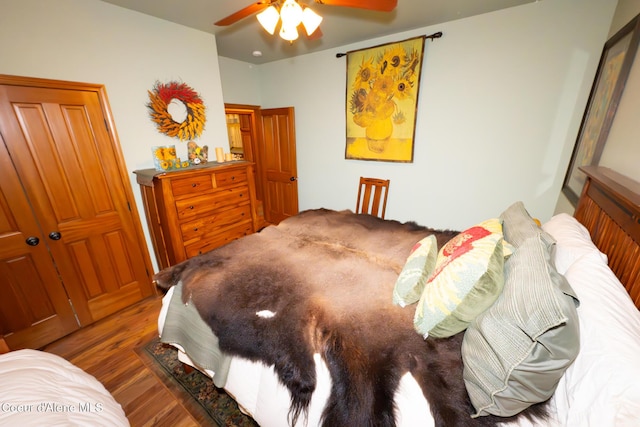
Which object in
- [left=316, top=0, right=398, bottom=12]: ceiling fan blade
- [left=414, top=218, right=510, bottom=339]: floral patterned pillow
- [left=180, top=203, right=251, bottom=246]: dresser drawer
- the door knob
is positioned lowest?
[left=180, top=203, right=251, bottom=246]: dresser drawer

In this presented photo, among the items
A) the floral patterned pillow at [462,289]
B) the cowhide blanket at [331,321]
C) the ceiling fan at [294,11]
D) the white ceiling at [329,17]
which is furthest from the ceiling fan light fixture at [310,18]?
the floral patterned pillow at [462,289]

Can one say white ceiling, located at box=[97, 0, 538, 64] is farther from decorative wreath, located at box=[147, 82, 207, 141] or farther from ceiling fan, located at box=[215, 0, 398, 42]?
ceiling fan, located at box=[215, 0, 398, 42]

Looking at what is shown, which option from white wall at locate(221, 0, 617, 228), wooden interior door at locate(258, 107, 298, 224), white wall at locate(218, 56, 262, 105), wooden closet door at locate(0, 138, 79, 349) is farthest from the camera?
wooden interior door at locate(258, 107, 298, 224)

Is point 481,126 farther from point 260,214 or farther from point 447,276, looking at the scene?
point 260,214

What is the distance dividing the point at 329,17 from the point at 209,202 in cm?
231

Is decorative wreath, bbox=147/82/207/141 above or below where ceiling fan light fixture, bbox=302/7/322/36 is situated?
below

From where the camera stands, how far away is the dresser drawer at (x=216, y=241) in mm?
2585

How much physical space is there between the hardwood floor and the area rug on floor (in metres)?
0.05

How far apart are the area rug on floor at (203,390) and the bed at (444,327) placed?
289mm

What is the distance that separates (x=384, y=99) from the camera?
2.99m

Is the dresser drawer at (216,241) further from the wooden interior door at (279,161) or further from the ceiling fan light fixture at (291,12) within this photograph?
the ceiling fan light fixture at (291,12)

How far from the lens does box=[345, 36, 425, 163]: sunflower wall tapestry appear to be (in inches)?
109

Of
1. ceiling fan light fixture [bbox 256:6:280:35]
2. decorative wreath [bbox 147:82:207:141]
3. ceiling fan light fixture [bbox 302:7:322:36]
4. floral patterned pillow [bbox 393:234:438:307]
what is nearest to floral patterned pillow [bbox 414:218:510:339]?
floral patterned pillow [bbox 393:234:438:307]

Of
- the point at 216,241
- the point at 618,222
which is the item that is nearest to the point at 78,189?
the point at 216,241
